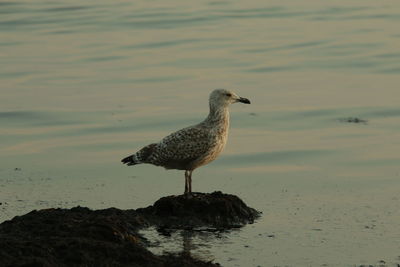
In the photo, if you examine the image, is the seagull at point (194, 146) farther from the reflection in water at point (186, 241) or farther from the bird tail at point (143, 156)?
the reflection in water at point (186, 241)

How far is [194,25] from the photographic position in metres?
24.4

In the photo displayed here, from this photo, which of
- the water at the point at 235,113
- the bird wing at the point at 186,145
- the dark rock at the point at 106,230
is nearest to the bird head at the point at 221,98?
the bird wing at the point at 186,145

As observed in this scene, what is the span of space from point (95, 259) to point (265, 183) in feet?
13.9

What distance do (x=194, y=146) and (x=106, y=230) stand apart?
2.22m

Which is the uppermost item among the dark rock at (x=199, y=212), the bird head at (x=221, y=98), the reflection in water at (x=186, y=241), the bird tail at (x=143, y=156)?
the bird head at (x=221, y=98)

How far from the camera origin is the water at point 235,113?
11.1 metres

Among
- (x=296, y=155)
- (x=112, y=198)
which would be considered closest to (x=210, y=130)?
(x=112, y=198)

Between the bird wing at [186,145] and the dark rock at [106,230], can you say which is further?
the bird wing at [186,145]

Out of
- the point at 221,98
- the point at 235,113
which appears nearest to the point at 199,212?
the point at 221,98

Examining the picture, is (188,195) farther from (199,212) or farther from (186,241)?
(186,241)

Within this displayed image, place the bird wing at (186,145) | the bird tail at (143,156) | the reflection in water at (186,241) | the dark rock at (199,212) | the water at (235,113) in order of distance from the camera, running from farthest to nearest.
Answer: the bird tail at (143,156), the bird wing at (186,145), the water at (235,113), the dark rock at (199,212), the reflection in water at (186,241)

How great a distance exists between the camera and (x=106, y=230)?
9461 millimetres

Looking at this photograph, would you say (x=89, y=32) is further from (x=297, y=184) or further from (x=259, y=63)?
(x=297, y=184)

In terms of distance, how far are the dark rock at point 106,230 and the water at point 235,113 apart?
35 cm
